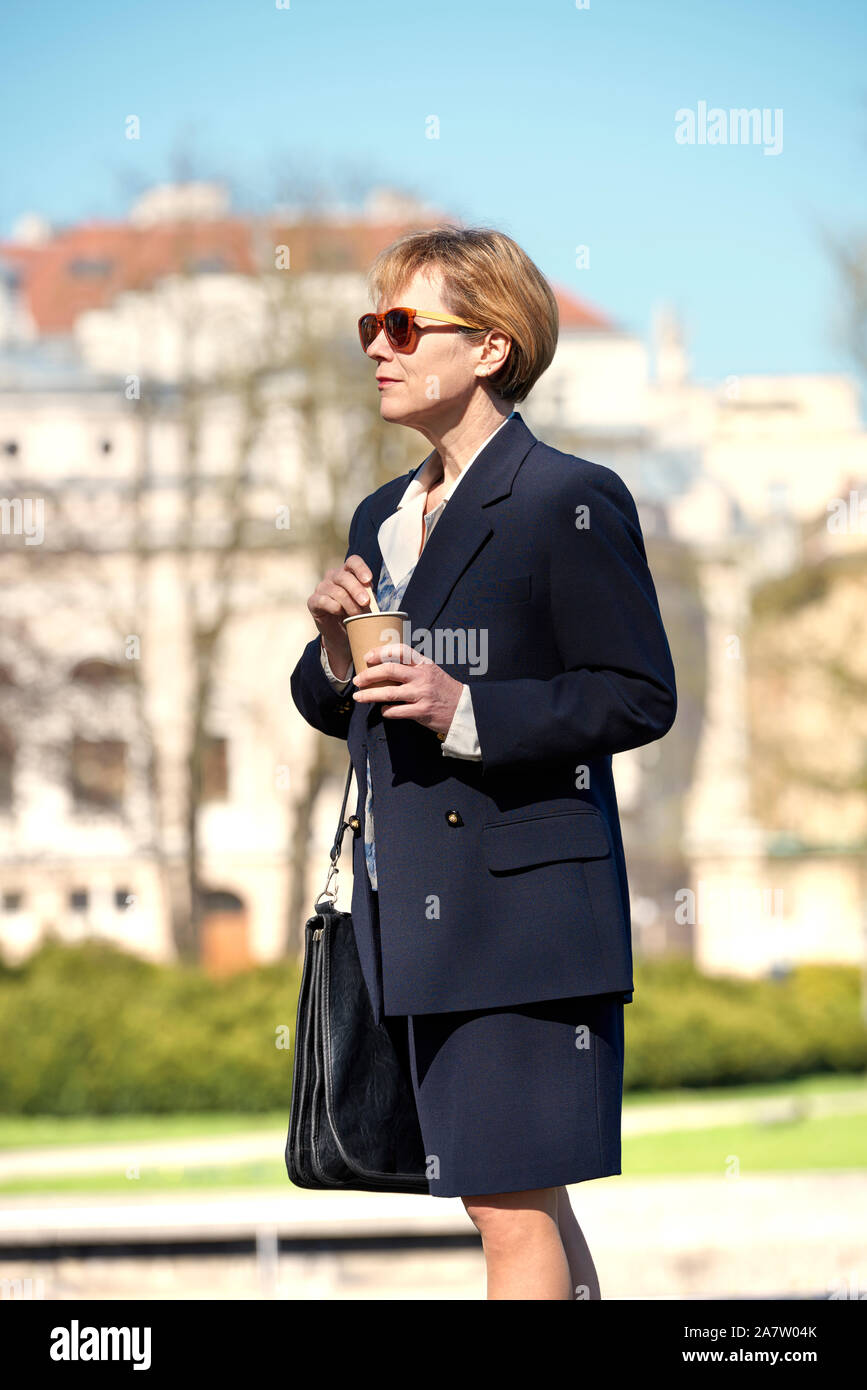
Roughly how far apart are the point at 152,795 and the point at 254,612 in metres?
2.82

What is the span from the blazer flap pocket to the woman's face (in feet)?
2.25

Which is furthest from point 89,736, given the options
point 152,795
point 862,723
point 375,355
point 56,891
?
point 375,355

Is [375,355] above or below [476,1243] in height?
above

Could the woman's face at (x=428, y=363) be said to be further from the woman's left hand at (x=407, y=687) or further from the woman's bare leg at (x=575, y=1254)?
the woman's bare leg at (x=575, y=1254)

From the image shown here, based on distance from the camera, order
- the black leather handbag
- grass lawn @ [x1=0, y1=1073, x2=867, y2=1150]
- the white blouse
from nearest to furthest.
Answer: the black leather handbag < the white blouse < grass lawn @ [x1=0, y1=1073, x2=867, y2=1150]

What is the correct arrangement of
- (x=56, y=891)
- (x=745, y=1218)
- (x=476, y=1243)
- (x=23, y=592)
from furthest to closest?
(x=56, y=891) → (x=23, y=592) → (x=745, y=1218) → (x=476, y=1243)

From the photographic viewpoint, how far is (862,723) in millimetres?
21344

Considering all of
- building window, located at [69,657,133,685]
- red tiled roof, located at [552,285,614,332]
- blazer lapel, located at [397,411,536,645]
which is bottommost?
blazer lapel, located at [397,411,536,645]

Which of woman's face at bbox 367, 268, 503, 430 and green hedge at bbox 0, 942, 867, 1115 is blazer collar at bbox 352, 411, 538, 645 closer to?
woman's face at bbox 367, 268, 503, 430

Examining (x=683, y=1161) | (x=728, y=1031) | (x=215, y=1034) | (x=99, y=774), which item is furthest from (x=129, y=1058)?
(x=99, y=774)

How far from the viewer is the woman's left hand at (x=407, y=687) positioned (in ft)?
7.95

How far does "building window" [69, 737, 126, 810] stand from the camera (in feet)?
74.5

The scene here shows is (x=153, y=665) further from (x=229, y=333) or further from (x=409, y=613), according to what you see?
(x=409, y=613)

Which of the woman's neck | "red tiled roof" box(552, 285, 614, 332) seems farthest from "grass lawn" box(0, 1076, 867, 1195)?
"red tiled roof" box(552, 285, 614, 332)
